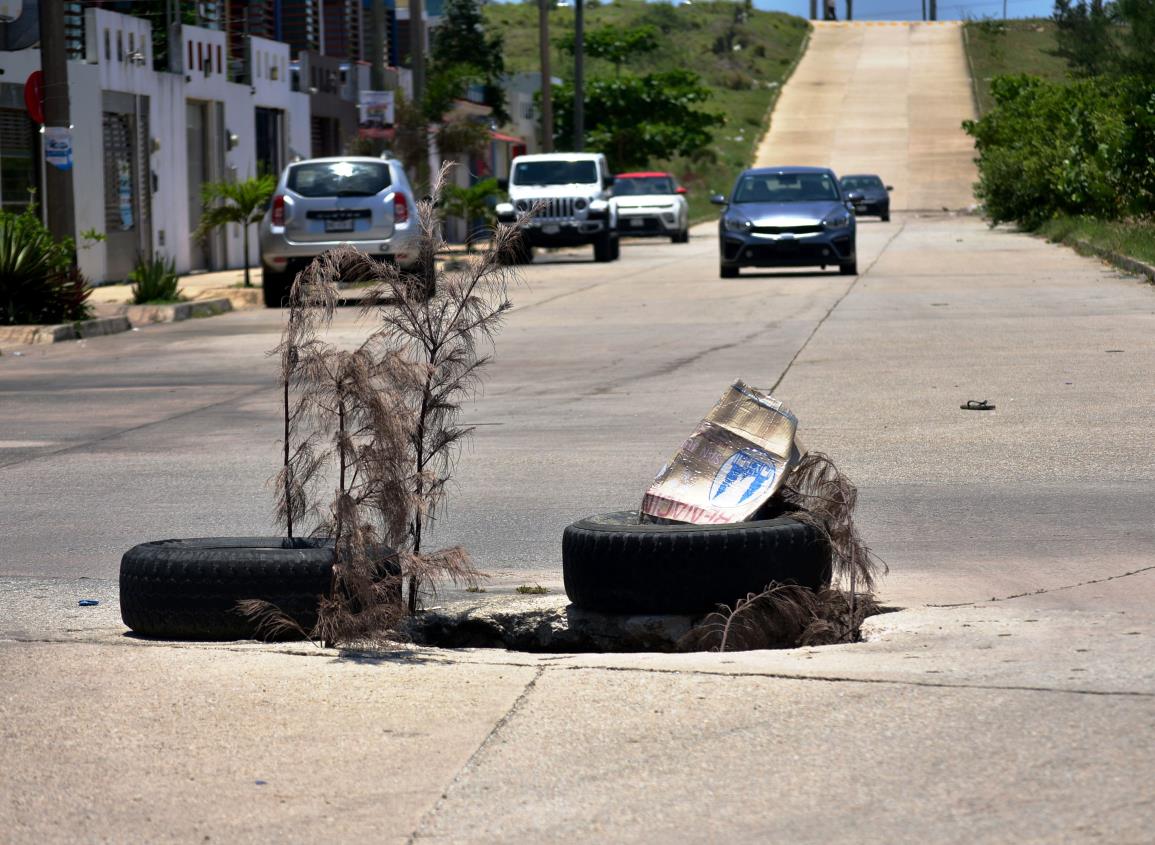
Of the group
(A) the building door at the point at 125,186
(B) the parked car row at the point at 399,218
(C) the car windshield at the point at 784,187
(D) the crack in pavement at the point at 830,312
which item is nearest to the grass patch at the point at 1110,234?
(D) the crack in pavement at the point at 830,312

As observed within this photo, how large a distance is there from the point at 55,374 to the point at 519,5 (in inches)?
4850

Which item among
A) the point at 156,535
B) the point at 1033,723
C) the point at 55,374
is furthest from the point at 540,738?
the point at 55,374

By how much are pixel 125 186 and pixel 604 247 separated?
10.0 metres

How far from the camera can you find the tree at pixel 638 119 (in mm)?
65625

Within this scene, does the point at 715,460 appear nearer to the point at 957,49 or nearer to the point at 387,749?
the point at 387,749

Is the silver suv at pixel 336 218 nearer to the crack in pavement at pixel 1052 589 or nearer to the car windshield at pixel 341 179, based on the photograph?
the car windshield at pixel 341 179

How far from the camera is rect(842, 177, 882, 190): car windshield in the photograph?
54.9 metres

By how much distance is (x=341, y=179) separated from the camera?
25266 millimetres

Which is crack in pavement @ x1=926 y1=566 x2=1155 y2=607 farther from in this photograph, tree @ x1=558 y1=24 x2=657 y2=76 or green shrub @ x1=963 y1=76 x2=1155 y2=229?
tree @ x1=558 y1=24 x2=657 y2=76

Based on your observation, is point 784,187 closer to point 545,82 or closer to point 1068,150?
point 1068,150

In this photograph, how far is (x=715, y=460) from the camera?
6.61 m

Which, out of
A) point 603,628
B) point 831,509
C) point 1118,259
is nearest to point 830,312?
point 1118,259

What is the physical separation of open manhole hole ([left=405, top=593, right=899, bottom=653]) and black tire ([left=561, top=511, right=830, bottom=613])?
69mm

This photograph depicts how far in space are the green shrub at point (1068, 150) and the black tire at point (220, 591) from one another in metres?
23.9
